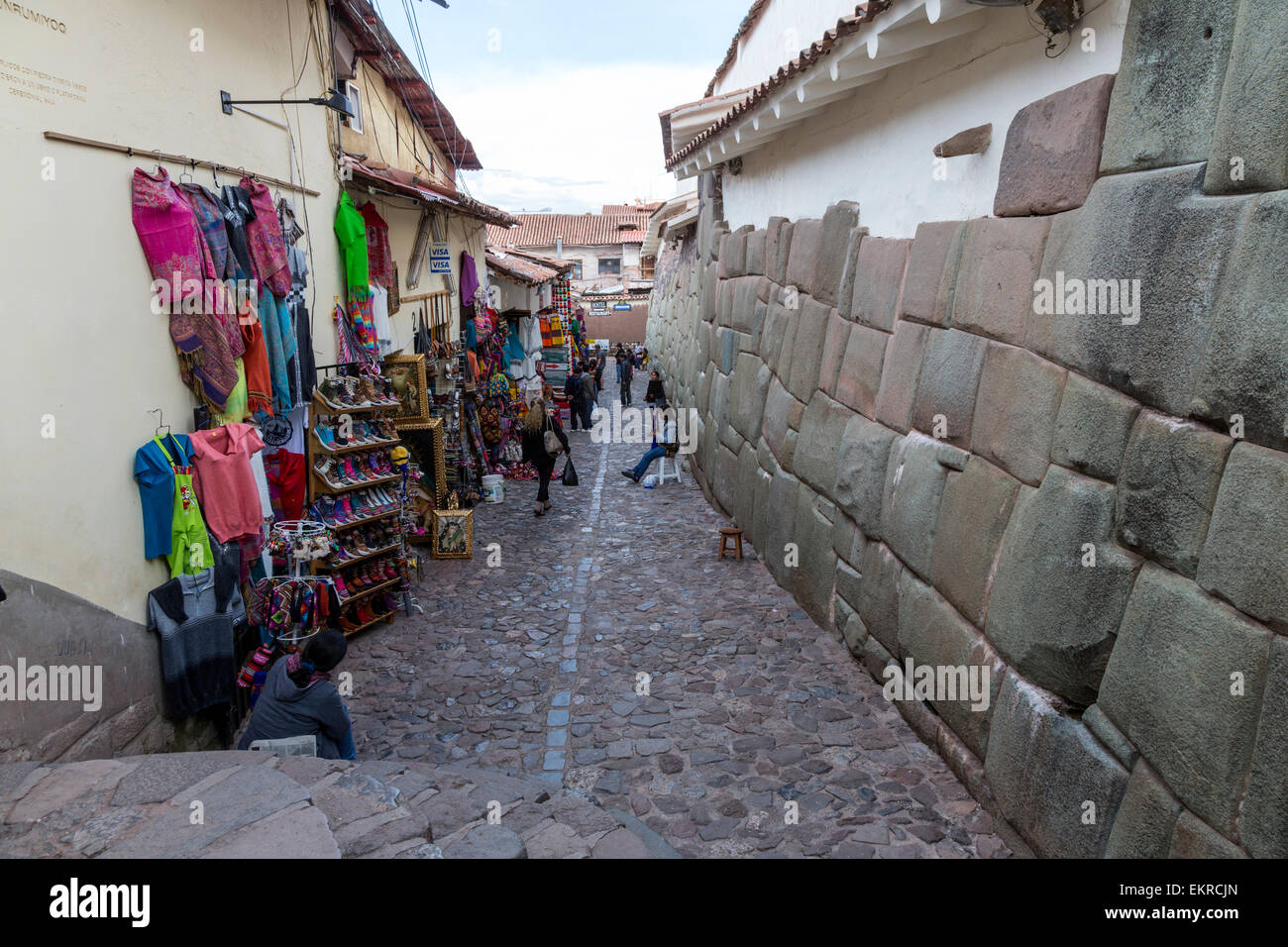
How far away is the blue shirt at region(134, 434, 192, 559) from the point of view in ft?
17.4

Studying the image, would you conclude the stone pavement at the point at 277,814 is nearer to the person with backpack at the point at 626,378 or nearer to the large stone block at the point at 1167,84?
the large stone block at the point at 1167,84

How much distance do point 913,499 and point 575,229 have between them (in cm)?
4426

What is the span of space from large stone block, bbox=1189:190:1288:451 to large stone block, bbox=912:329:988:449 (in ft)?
6.54

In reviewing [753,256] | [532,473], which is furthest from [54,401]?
[532,473]

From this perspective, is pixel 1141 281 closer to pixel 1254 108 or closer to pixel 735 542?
pixel 1254 108

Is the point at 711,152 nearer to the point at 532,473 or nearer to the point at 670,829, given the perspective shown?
the point at 532,473

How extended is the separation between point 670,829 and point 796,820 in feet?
2.27

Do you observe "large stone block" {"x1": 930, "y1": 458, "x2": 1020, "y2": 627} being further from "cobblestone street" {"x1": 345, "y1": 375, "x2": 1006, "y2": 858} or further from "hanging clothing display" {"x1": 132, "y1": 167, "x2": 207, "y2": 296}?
"hanging clothing display" {"x1": 132, "y1": 167, "x2": 207, "y2": 296}

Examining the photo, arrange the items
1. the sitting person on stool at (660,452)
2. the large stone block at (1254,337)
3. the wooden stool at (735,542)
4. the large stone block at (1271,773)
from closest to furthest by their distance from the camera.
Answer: the large stone block at (1271,773), the large stone block at (1254,337), the wooden stool at (735,542), the sitting person on stool at (660,452)

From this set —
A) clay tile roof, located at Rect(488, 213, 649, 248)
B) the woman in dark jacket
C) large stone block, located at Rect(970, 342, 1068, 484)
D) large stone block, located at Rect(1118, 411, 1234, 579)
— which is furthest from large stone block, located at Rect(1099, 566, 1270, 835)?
clay tile roof, located at Rect(488, 213, 649, 248)

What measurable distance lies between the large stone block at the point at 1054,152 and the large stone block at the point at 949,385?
80 cm

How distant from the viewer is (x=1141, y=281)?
3.61 metres

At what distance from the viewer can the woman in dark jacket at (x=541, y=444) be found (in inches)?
502

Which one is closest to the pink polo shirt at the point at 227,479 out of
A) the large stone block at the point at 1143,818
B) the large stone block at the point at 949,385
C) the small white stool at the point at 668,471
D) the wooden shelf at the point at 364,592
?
the wooden shelf at the point at 364,592
